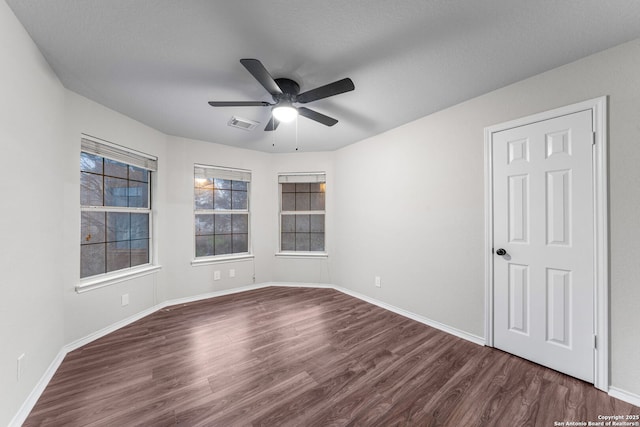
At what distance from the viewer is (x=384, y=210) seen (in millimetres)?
3348

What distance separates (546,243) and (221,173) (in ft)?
13.4

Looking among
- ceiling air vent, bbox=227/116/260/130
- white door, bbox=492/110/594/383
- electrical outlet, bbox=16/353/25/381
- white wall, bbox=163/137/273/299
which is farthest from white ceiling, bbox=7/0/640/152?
electrical outlet, bbox=16/353/25/381

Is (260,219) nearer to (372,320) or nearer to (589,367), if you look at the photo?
(372,320)

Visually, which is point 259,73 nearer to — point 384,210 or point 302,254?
point 384,210

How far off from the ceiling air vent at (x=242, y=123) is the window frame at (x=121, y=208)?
124 centimetres

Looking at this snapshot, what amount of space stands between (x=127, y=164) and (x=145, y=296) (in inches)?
65.5

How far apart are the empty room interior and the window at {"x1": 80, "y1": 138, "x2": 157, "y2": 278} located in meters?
0.02

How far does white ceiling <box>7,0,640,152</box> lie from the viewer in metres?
1.36

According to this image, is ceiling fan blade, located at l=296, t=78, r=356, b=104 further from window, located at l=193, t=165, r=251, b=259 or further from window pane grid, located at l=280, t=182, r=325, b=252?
window pane grid, located at l=280, t=182, r=325, b=252

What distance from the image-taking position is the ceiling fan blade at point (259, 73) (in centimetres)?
150

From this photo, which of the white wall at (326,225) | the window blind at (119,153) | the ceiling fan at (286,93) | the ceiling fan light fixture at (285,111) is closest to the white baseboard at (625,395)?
the ceiling fan at (286,93)

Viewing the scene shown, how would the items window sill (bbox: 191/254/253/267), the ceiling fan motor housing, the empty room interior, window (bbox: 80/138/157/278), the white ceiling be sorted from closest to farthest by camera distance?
the white ceiling, the empty room interior, the ceiling fan motor housing, window (bbox: 80/138/157/278), window sill (bbox: 191/254/253/267)

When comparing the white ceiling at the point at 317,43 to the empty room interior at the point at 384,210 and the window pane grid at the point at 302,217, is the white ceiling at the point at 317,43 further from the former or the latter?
the window pane grid at the point at 302,217

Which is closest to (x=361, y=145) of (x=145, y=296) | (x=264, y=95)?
(x=264, y=95)
